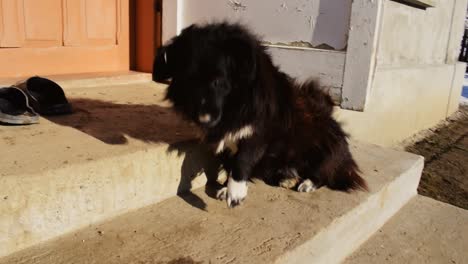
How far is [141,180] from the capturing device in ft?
6.01

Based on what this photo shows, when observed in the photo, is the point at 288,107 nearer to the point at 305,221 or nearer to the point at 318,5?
the point at 305,221

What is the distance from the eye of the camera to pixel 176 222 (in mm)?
1750

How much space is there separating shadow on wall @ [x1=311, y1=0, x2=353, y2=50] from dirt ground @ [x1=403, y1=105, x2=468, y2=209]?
54.1 inches

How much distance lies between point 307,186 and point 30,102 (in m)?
1.56

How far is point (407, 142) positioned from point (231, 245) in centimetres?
372

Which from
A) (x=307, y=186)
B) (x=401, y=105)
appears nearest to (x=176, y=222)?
(x=307, y=186)

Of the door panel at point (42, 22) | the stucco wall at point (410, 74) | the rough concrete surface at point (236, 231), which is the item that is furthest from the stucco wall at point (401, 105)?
the door panel at point (42, 22)

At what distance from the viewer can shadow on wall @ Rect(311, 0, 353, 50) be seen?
2.99 metres

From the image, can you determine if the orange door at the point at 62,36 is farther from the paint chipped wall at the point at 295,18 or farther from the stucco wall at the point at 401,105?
the stucco wall at the point at 401,105

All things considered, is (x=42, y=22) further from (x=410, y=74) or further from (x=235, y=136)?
(x=410, y=74)

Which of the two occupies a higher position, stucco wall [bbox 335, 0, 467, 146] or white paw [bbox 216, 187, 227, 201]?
stucco wall [bbox 335, 0, 467, 146]

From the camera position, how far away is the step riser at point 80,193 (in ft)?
4.66

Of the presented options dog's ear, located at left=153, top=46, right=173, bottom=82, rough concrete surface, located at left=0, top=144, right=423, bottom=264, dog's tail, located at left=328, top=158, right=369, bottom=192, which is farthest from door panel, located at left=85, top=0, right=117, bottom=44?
dog's tail, located at left=328, top=158, right=369, bottom=192

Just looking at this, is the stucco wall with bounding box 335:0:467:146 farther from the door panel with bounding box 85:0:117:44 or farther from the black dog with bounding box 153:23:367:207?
the door panel with bounding box 85:0:117:44
